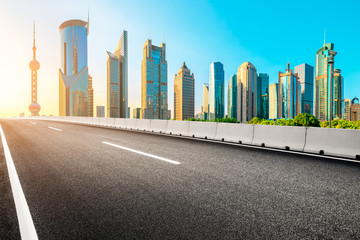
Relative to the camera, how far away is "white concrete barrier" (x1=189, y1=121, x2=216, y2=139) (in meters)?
10.4

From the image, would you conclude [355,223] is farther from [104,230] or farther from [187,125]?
[187,125]

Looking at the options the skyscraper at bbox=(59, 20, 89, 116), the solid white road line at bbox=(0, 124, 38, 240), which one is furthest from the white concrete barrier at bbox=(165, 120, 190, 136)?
the skyscraper at bbox=(59, 20, 89, 116)

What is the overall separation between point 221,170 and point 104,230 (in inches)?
113

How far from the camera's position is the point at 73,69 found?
569 feet

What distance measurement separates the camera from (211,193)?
3.16 meters

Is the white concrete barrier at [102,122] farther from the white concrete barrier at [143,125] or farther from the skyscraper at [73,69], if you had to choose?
the skyscraper at [73,69]

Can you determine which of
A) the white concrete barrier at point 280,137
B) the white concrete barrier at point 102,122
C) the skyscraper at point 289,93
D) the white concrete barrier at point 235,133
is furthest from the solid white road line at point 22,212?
the skyscraper at point 289,93

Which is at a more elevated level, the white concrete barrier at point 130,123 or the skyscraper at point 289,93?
the skyscraper at point 289,93

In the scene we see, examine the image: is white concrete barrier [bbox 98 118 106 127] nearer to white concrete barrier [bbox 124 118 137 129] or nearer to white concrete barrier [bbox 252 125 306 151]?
white concrete barrier [bbox 124 118 137 129]

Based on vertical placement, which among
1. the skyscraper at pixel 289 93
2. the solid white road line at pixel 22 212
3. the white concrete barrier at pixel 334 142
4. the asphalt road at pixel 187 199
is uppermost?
the skyscraper at pixel 289 93

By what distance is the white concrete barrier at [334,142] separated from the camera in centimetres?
600

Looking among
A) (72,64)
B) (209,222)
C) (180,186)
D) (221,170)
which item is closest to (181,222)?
(209,222)

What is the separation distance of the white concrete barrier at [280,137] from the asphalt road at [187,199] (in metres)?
1.97

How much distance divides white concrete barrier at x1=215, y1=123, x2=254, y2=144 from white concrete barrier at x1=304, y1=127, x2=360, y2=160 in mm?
2249
